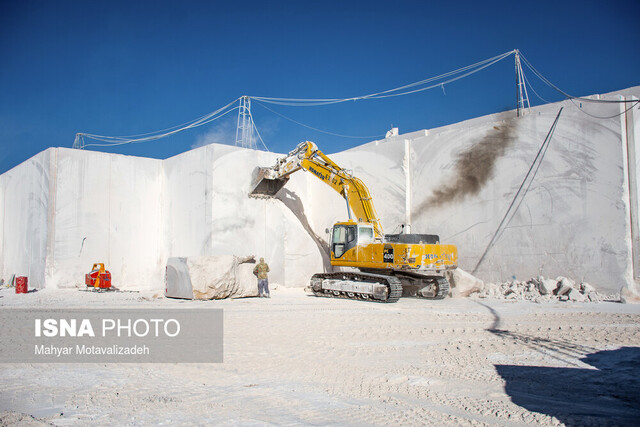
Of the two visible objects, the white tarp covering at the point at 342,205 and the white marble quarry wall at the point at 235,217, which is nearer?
the white tarp covering at the point at 342,205

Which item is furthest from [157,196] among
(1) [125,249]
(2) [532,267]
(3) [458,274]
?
(2) [532,267]

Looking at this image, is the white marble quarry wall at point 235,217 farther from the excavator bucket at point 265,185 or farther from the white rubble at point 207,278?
the white rubble at point 207,278

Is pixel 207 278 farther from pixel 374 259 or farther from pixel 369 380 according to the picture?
pixel 369 380

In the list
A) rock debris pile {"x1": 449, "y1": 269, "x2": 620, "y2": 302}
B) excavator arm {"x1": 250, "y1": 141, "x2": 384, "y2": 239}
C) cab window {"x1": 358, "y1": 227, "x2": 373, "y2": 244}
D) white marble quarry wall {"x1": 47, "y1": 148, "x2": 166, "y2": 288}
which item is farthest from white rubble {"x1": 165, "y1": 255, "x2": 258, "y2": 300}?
rock debris pile {"x1": 449, "y1": 269, "x2": 620, "y2": 302}

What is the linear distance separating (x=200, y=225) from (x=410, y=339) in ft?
43.8

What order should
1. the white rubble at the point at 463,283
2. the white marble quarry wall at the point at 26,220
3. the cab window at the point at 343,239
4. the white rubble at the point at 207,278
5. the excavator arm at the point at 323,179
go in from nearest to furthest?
the white rubble at the point at 207,278, the cab window at the point at 343,239, the white rubble at the point at 463,283, the excavator arm at the point at 323,179, the white marble quarry wall at the point at 26,220

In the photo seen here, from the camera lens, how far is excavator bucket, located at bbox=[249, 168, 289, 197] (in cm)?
2014

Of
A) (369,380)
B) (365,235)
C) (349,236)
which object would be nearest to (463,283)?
(365,235)

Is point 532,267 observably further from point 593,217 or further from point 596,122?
point 596,122

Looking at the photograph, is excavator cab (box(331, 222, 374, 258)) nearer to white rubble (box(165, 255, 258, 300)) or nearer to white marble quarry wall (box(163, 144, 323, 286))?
white rubble (box(165, 255, 258, 300))

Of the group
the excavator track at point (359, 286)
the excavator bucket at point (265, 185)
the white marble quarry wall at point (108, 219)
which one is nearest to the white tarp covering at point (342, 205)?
the white marble quarry wall at point (108, 219)

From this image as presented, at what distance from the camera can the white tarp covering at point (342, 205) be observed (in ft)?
46.6

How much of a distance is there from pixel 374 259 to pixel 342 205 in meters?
6.67

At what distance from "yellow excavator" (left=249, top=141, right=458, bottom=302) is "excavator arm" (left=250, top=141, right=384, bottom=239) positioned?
1.4 inches
